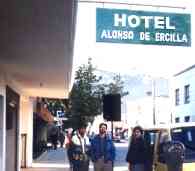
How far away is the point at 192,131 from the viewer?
42.7 ft

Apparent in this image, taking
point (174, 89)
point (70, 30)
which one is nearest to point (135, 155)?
point (70, 30)

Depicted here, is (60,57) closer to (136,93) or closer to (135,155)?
(135,155)

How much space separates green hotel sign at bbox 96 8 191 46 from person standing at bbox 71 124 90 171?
5546mm

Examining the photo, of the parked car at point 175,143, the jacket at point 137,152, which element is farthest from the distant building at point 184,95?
the parked car at point 175,143

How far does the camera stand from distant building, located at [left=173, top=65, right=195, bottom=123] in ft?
143

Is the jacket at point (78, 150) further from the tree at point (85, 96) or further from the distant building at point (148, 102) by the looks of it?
the distant building at point (148, 102)

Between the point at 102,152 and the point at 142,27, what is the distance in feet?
14.8

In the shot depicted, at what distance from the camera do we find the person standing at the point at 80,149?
1562cm

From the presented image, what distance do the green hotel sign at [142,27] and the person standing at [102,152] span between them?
13.2 ft

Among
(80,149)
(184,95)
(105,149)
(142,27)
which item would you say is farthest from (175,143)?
(184,95)

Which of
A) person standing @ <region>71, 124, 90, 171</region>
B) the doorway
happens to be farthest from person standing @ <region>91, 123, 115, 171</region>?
the doorway

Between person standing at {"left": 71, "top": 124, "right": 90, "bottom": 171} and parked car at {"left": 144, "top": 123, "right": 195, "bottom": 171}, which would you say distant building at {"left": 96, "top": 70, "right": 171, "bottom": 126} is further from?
parked car at {"left": 144, "top": 123, "right": 195, "bottom": 171}

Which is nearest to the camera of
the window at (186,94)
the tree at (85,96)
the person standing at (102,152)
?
the person standing at (102,152)

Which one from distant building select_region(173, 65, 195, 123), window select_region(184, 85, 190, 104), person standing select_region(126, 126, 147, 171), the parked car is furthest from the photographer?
window select_region(184, 85, 190, 104)
